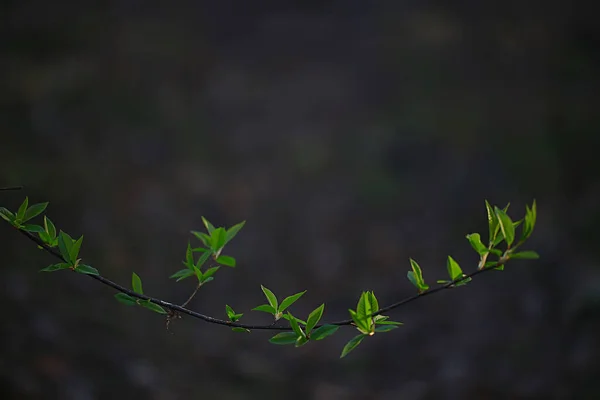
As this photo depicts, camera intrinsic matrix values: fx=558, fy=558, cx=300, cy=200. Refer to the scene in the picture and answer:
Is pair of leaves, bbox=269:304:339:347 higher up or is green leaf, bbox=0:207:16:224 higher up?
green leaf, bbox=0:207:16:224

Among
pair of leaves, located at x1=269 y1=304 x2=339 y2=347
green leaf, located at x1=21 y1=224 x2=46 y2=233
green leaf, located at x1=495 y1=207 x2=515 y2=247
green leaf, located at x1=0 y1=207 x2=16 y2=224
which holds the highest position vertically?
green leaf, located at x1=495 y1=207 x2=515 y2=247

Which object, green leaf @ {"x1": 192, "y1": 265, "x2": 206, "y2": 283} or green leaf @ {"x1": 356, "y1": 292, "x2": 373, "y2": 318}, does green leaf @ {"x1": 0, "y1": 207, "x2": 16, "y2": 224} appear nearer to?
green leaf @ {"x1": 192, "y1": 265, "x2": 206, "y2": 283}

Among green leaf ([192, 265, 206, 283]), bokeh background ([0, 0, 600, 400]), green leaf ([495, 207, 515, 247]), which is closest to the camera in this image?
green leaf ([495, 207, 515, 247])

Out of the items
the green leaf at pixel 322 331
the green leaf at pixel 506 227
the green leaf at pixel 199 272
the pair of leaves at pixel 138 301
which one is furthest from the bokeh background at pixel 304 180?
the green leaf at pixel 506 227

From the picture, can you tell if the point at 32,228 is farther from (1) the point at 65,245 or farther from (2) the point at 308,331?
(2) the point at 308,331

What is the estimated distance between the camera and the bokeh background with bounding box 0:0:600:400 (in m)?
2.54

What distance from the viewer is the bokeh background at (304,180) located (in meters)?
2.54

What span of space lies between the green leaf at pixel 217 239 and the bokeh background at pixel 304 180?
1.42m

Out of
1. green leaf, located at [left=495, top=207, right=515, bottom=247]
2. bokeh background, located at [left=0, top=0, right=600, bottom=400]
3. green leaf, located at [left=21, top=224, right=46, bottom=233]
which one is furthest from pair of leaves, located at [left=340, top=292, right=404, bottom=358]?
bokeh background, located at [left=0, top=0, right=600, bottom=400]

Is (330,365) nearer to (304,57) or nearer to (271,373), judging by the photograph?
(271,373)

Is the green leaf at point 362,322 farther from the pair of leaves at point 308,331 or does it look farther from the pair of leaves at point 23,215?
the pair of leaves at point 23,215

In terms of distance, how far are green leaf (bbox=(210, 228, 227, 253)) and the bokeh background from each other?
1.42 meters

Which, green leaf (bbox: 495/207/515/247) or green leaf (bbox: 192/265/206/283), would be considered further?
green leaf (bbox: 192/265/206/283)

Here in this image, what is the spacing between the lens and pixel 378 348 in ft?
9.30
